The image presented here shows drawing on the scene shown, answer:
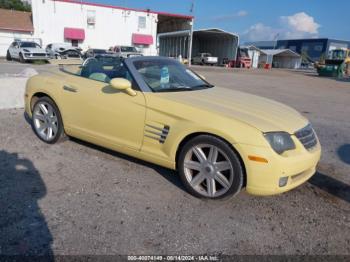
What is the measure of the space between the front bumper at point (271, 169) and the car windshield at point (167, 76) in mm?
1398

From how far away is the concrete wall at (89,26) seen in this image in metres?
34.1

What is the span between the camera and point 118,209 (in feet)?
10.3

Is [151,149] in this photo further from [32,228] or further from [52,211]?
A: [32,228]

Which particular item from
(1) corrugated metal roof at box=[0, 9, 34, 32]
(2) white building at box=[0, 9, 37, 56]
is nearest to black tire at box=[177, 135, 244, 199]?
(2) white building at box=[0, 9, 37, 56]

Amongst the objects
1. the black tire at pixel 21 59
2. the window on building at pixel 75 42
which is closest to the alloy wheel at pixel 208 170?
the black tire at pixel 21 59

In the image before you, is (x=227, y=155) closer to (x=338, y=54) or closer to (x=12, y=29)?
(x=12, y=29)

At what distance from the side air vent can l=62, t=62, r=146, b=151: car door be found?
9 centimetres

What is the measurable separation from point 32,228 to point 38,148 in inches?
83.5

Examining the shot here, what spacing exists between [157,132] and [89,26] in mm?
36583

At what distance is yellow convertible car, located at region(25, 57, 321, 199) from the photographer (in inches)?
121

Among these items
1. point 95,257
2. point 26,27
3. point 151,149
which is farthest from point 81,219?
point 26,27

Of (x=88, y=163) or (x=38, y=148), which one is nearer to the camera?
(x=88, y=163)

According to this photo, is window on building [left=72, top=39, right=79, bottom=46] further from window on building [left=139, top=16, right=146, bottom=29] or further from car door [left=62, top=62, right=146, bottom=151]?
car door [left=62, top=62, right=146, bottom=151]

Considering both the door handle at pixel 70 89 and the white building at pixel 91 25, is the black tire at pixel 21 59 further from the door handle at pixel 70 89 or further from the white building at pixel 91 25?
the door handle at pixel 70 89
